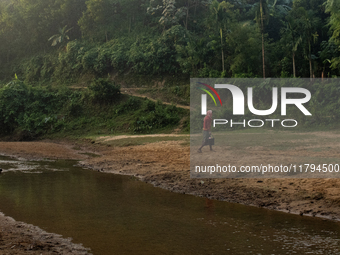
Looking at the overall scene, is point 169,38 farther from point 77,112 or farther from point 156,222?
point 156,222

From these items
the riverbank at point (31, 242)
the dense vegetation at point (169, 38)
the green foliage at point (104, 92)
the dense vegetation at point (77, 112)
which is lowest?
the riverbank at point (31, 242)

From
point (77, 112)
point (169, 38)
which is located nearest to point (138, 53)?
point (169, 38)

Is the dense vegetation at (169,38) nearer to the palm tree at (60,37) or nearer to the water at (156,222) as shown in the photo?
the palm tree at (60,37)

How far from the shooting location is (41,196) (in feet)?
36.0

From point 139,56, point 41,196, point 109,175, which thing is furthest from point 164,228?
point 139,56

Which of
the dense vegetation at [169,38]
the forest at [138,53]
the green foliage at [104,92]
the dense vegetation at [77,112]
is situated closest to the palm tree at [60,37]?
the dense vegetation at [169,38]

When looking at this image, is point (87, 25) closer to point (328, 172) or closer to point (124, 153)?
point (124, 153)

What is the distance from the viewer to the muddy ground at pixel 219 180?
8.86 meters

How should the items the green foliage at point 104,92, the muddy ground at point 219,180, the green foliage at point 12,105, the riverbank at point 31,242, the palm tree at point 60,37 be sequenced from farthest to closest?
1. the palm tree at point 60,37
2. the green foliage at point 104,92
3. the green foliage at point 12,105
4. the muddy ground at point 219,180
5. the riverbank at point 31,242

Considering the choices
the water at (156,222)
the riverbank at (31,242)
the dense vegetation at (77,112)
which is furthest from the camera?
the dense vegetation at (77,112)

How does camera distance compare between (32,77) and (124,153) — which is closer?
(124,153)

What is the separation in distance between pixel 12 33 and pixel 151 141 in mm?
45005

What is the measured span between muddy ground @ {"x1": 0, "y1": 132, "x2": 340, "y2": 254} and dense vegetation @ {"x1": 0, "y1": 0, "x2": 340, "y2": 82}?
59.8 feet

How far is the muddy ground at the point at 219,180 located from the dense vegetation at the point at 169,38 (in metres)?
18.2
